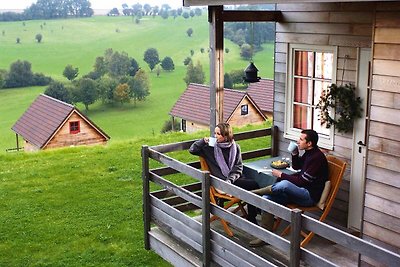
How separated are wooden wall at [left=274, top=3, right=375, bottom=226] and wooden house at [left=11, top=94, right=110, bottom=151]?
22857mm

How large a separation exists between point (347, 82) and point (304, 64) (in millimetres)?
834

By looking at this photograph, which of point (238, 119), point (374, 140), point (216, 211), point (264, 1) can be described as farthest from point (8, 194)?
point (238, 119)

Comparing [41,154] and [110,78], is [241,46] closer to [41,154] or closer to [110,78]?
[110,78]

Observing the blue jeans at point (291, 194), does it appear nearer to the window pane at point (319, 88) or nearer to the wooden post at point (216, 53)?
the wooden post at point (216, 53)

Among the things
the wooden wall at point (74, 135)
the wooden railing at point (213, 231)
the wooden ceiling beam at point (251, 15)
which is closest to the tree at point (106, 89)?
the wooden wall at point (74, 135)

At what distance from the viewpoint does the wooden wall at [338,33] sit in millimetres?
5695

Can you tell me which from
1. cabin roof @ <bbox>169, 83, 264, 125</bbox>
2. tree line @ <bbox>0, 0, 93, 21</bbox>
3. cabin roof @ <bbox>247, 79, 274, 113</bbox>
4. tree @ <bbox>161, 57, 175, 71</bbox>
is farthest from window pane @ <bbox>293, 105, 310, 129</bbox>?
tree line @ <bbox>0, 0, 93, 21</bbox>

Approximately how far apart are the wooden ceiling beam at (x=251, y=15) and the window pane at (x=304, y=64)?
1.77 ft

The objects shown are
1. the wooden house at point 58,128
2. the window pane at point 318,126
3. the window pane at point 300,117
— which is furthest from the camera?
the wooden house at point 58,128

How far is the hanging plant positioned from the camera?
19.1 feet

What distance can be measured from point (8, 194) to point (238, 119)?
877 inches

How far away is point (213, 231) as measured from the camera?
16.6 feet

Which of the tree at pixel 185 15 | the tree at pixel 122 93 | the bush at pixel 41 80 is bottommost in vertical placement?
the tree at pixel 122 93

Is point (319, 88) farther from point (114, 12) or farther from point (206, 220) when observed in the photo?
point (114, 12)
